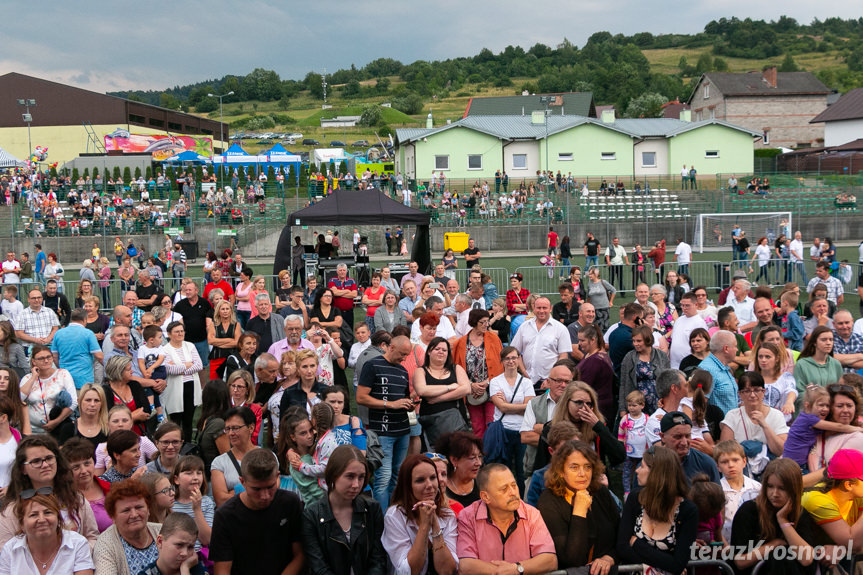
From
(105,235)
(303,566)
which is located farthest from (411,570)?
(105,235)

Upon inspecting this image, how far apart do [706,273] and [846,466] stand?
52.1ft

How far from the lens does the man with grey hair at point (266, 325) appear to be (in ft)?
30.5

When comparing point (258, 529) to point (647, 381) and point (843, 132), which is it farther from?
point (843, 132)

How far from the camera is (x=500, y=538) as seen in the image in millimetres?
4344

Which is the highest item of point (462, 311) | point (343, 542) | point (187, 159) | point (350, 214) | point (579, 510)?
point (187, 159)

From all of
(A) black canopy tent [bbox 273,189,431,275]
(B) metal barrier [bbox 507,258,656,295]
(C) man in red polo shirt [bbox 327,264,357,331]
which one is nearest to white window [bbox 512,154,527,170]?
(B) metal barrier [bbox 507,258,656,295]

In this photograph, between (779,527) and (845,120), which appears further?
(845,120)

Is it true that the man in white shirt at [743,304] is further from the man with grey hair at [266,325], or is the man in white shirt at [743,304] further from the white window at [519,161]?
the white window at [519,161]

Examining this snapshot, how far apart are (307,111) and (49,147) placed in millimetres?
64043

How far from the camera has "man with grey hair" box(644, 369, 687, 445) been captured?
612cm

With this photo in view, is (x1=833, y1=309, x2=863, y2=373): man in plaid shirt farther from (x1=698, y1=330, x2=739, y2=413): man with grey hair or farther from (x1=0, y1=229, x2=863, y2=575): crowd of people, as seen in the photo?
(x1=698, y1=330, x2=739, y2=413): man with grey hair

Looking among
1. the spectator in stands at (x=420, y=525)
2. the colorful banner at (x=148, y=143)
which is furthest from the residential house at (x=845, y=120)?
the spectator in stands at (x=420, y=525)

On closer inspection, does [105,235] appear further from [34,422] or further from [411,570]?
[411,570]

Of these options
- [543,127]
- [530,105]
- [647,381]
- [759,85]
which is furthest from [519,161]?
[647,381]
